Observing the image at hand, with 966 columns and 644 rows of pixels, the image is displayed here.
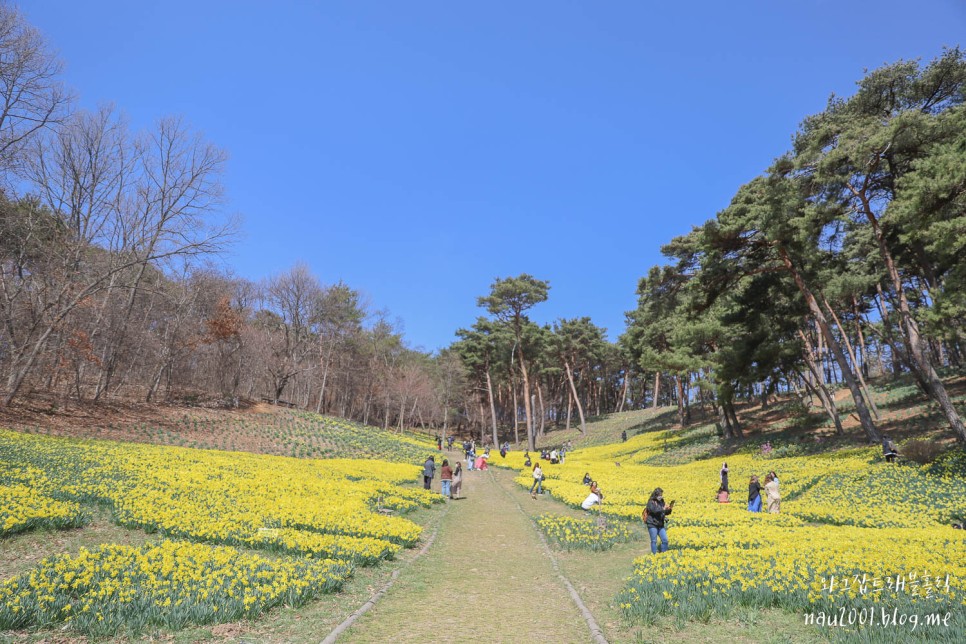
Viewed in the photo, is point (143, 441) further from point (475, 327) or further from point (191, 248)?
point (475, 327)

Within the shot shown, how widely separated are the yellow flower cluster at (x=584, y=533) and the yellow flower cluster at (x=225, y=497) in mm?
3829

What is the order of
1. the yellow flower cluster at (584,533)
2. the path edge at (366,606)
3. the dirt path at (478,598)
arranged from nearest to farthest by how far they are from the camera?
the path edge at (366,606) → the dirt path at (478,598) → the yellow flower cluster at (584,533)

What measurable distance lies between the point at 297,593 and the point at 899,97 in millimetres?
26735

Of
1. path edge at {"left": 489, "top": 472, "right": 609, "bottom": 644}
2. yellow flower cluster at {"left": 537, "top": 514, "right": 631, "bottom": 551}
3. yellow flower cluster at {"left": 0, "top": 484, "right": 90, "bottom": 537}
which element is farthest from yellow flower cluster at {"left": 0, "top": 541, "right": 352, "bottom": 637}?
yellow flower cluster at {"left": 537, "top": 514, "right": 631, "bottom": 551}

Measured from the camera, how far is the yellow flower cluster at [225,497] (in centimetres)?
952

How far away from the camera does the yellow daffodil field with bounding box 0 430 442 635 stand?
5660 mm

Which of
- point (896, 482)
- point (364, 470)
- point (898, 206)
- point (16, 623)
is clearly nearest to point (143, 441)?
point (364, 470)

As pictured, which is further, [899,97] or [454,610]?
[899,97]

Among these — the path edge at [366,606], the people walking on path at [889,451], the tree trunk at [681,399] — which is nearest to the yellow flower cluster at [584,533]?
the path edge at [366,606]

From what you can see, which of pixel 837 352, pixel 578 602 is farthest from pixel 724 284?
pixel 578 602

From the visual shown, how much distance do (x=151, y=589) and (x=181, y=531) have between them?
12.5 feet

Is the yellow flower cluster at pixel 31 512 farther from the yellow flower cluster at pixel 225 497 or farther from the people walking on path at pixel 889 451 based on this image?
the people walking on path at pixel 889 451

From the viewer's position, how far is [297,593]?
267 inches

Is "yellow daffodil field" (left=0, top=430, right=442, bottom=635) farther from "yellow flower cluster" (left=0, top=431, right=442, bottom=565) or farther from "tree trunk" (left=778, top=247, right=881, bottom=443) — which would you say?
"tree trunk" (left=778, top=247, right=881, bottom=443)
